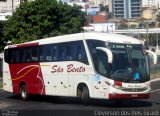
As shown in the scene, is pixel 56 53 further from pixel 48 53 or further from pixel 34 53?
pixel 34 53

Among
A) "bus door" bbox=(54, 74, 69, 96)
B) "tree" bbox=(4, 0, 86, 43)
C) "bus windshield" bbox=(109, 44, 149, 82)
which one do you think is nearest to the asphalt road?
"bus door" bbox=(54, 74, 69, 96)

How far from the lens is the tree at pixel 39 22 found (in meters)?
59.7

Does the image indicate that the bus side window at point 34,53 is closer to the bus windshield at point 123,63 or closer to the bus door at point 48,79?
the bus door at point 48,79

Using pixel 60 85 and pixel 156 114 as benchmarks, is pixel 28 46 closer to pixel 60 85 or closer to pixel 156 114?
pixel 60 85

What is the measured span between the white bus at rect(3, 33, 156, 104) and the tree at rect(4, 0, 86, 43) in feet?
108

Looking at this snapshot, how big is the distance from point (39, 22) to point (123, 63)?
39.1 meters

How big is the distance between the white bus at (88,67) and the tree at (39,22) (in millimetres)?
32904

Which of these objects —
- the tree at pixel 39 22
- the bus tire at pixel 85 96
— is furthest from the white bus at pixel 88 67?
the tree at pixel 39 22

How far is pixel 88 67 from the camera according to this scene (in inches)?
868

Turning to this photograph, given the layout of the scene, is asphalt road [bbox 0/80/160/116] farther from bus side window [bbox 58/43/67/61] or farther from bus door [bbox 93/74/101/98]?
bus side window [bbox 58/43/67/61]

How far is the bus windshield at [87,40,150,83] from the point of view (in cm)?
2109

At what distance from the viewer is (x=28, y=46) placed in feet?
88.2

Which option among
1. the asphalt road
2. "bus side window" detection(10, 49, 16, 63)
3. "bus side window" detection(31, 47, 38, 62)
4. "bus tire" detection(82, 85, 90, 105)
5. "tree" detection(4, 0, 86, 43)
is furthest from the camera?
"tree" detection(4, 0, 86, 43)

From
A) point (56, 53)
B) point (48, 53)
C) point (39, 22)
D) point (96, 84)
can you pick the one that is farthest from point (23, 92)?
point (39, 22)
